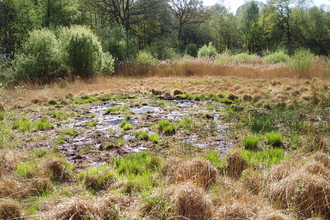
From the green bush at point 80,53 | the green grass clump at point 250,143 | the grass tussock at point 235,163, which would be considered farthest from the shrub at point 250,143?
the green bush at point 80,53

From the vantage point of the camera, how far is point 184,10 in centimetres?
3509

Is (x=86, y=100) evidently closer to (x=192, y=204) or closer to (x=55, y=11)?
(x=192, y=204)

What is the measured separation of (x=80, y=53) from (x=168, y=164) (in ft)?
37.4

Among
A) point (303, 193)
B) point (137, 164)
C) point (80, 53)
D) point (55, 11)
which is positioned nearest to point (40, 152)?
point (137, 164)

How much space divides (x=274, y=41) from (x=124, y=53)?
102 feet

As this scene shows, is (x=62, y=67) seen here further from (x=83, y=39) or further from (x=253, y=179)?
(x=253, y=179)

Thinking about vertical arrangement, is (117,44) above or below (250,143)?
above

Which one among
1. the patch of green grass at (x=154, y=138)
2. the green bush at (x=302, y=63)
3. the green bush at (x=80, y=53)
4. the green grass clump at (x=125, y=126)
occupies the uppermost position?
the green bush at (x=80, y=53)

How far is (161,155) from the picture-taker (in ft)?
13.5

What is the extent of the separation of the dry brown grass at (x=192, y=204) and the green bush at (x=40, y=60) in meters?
12.3

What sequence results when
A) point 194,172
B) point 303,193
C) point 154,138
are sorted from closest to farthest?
point 303,193 → point 194,172 → point 154,138

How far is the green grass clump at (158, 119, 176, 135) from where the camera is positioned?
5336 mm

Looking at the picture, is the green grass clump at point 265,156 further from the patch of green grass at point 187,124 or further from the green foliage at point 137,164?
the patch of green grass at point 187,124

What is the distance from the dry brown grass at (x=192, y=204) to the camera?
2387mm
